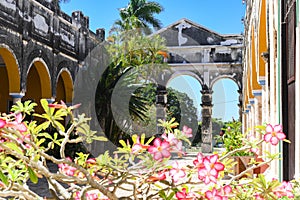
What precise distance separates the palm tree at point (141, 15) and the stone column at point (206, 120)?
4.48 m

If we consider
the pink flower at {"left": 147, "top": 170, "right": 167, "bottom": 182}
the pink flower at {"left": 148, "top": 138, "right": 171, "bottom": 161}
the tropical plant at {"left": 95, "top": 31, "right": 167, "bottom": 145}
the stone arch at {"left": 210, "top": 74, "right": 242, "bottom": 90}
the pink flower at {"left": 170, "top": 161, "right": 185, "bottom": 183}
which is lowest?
the pink flower at {"left": 147, "top": 170, "right": 167, "bottom": 182}

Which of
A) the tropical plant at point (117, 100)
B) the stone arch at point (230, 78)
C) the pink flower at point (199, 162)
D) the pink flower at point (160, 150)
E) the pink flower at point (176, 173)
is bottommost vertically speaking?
the pink flower at point (176, 173)

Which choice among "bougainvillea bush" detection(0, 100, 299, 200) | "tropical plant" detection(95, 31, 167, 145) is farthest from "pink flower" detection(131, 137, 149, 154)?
"tropical plant" detection(95, 31, 167, 145)

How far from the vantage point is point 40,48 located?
41.9 ft

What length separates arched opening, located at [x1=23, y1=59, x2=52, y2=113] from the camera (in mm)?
13203

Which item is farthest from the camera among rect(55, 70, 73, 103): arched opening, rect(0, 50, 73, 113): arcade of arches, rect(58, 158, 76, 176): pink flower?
rect(55, 70, 73, 103): arched opening

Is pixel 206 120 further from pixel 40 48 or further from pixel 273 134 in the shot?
pixel 273 134

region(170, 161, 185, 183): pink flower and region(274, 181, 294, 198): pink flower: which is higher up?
region(170, 161, 185, 183): pink flower

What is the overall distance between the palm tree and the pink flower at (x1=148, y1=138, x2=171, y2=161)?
19.6m

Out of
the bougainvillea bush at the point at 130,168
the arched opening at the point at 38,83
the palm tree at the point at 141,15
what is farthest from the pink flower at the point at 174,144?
the palm tree at the point at 141,15

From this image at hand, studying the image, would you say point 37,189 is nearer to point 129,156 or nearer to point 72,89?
point 129,156

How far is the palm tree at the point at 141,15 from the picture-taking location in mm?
21392

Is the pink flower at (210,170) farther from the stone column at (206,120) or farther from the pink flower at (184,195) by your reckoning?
the stone column at (206,120)

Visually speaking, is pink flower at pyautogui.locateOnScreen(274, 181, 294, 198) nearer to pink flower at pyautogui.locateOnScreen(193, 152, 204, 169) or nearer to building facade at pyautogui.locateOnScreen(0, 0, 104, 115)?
pink flower at pyautogui.locateOnScreen(193, 152, 204, 169)
